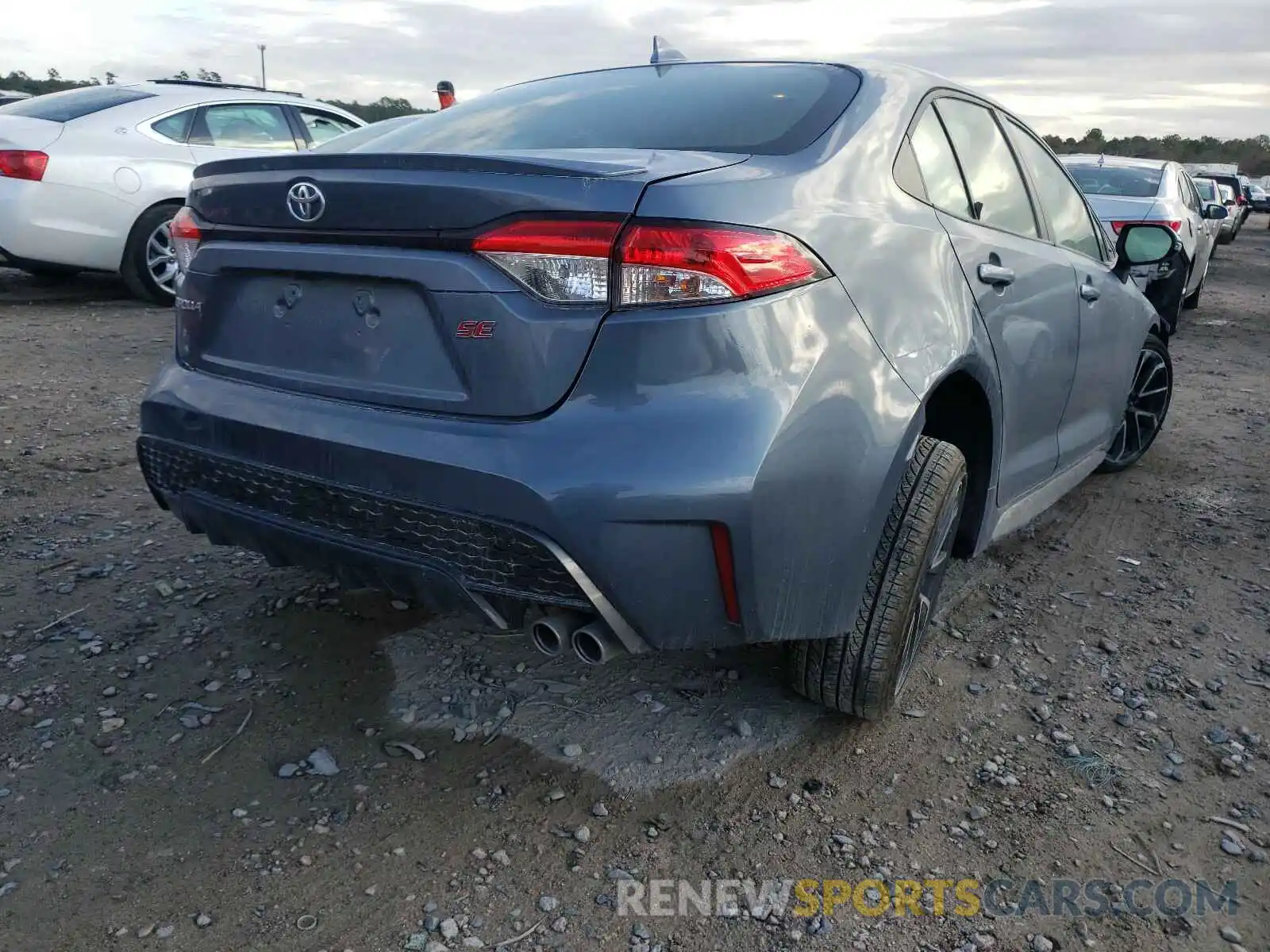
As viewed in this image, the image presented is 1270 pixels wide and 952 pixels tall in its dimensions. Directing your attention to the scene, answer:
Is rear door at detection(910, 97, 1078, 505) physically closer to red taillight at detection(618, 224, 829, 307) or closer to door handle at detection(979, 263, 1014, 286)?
door handle at detection(979, 263, 1014, 286)

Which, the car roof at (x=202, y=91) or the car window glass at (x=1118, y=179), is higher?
the car roof at (x=202, y=91)

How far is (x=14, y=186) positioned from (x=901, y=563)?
691cm

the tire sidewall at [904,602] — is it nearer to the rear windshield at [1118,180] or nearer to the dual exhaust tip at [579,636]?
the dual exhaust tip at [579,636]

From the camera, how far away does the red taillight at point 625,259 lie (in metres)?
1.86

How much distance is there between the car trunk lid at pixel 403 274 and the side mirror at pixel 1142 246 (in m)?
2.28

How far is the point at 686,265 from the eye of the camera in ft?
6.13

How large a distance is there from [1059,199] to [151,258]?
6426 mm

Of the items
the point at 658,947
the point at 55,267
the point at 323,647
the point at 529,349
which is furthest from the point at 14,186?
the point at 658,947

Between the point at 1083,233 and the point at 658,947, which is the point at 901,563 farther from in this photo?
the point at 1083,233

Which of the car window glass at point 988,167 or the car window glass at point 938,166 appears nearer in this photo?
the car window glass at point 938,166

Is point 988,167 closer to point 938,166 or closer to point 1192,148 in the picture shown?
point 938,166

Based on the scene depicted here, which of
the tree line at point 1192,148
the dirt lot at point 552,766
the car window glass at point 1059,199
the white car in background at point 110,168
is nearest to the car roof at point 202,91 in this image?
the white car in background at point 110,168

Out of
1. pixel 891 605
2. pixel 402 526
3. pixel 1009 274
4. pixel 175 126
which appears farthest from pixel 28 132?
pixel 891 605

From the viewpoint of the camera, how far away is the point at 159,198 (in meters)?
7.45
